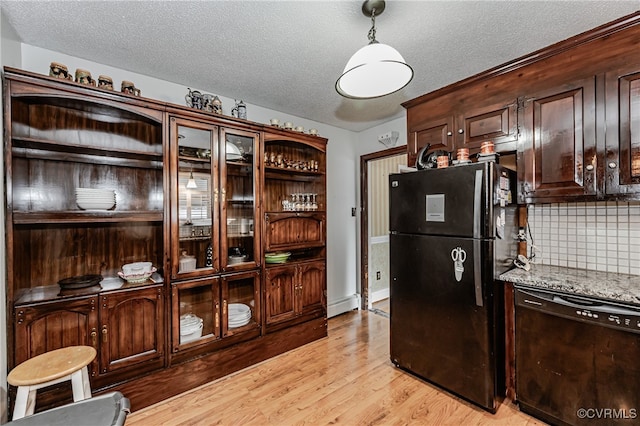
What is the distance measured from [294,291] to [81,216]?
1.83 metres

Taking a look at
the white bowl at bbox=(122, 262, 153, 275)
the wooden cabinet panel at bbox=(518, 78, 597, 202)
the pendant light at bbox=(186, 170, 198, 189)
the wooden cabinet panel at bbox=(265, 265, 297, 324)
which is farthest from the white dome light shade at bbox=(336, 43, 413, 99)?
the white bowl at bbox=(122, 262, 153, 275)

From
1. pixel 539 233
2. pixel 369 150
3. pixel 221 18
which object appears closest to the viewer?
pixel 221 18

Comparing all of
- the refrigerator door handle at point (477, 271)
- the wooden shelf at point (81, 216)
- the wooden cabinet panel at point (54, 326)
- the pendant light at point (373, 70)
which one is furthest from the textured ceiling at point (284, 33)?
the wooden cabinet panel at point (54, 326)


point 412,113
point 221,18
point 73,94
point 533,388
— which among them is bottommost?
point 533,388

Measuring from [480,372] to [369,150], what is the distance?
2.78 meters

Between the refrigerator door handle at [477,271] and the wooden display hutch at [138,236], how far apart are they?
66.7 inches

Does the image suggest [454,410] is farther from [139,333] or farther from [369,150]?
[369,150]

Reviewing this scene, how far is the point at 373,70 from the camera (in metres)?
1.59

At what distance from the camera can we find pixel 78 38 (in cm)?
185

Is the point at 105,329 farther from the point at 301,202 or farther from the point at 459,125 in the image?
the point at 459,125

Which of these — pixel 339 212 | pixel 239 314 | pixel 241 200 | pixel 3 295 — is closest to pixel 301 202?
pixel 241 200

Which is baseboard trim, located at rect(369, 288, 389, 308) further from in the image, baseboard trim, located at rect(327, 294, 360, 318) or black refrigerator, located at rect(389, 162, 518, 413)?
black refrigerator, located at rect(389, 162, 518, 413)

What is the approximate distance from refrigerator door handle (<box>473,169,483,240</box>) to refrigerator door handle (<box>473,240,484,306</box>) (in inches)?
3.1

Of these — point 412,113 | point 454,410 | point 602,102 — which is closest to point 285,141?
point 412,113
